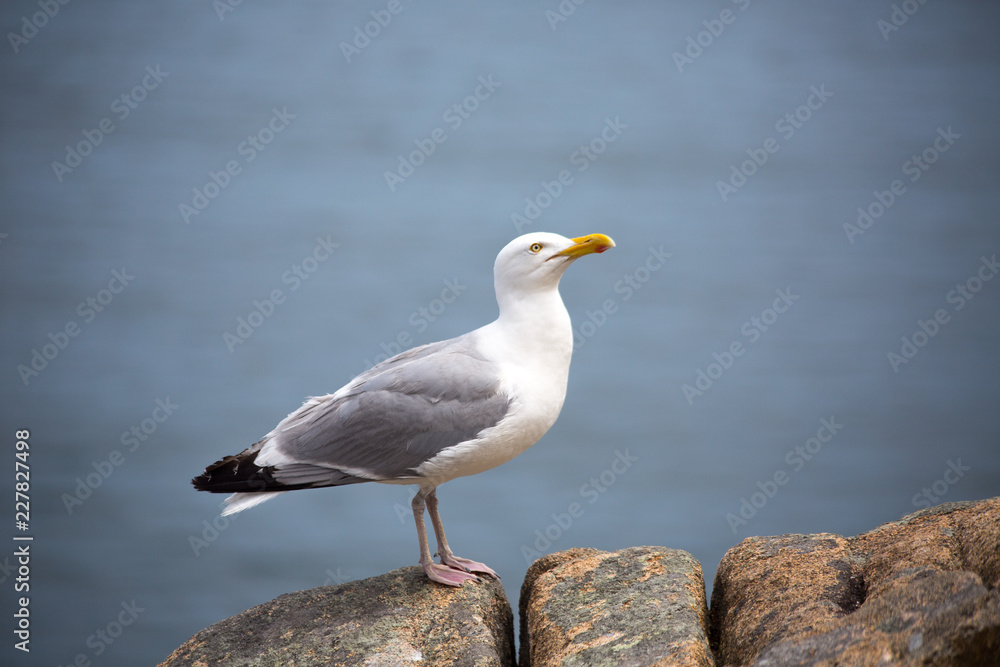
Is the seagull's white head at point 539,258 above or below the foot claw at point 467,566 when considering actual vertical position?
above

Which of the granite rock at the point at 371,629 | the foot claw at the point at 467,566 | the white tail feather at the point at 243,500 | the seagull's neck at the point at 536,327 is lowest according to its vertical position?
the foot claw at the point at 467,566

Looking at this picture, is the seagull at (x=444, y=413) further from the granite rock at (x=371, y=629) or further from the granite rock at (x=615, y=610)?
the granite rock at (x=615, y=610)

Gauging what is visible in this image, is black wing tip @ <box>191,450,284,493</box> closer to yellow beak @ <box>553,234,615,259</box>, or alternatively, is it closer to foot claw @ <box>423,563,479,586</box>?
foot claw @ <box>423,563,479,586</box>

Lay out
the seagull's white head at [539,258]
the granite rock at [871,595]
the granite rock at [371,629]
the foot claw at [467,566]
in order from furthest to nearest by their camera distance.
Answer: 1. the foot claw at [467,566]
2. the seagull's white head at [539,258]
3. the granite rock at [371,629]
4. the granite rock at [871,595]

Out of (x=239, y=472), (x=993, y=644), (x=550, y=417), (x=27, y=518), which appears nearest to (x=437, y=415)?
(x=550, y=417)

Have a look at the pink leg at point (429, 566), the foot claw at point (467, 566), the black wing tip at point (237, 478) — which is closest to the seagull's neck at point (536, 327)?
the pink leg at point (429, 566)

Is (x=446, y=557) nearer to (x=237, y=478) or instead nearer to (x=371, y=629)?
(x=371, y=629)

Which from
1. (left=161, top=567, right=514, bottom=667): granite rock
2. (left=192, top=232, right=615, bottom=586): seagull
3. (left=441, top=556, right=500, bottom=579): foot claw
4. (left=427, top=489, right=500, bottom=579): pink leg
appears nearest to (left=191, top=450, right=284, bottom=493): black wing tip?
(left=192, top=232, right=615, bottom=586): seagull

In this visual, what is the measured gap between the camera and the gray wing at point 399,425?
3660mm

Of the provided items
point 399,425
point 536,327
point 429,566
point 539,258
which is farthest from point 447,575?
point 539,258

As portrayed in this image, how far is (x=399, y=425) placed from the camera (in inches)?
145

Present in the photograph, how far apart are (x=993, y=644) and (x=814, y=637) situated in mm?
489

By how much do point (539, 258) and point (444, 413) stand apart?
0.80 meters

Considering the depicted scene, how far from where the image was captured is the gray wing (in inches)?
144
